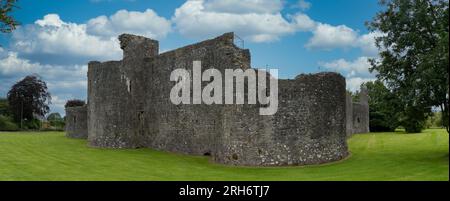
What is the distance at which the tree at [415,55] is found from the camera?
20.9 metres

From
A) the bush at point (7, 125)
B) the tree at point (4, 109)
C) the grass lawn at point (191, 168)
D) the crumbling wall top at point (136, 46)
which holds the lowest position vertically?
the grass lawn at point (191, 168)

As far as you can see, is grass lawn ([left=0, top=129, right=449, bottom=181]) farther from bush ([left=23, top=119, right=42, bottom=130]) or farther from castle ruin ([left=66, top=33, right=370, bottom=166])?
bush ([left=23, top=119, right=42, bottom=130])

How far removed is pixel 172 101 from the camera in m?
29.0

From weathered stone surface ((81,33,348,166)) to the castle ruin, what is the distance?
4 centimetres

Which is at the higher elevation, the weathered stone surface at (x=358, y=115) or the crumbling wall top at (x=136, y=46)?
the crumbling wall top at (x=136, y=46)

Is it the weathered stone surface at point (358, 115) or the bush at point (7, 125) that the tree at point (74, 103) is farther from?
the weathered stone surface at point (358, 115)

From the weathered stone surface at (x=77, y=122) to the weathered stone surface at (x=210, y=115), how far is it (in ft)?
28.8

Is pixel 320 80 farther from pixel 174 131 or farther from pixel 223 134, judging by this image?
pixel 174 131

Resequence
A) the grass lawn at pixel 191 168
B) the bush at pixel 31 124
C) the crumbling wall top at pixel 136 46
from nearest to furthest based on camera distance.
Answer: the grass lawn at pixel 191 168 → the crumbling wall top at pixel 136 46 → the bush at pixel 31 124

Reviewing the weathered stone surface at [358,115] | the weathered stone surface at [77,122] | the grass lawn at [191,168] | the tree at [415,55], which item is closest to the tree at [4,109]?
the weathered stone surface at [77,122]

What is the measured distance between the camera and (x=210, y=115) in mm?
26141

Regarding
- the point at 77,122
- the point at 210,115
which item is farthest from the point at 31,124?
the point at 210,115

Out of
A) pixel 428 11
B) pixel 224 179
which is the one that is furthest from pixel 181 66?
pixel 428 11

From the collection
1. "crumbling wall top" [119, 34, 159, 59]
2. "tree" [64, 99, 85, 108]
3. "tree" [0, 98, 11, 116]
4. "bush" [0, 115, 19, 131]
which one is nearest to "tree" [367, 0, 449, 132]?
"crumbling wall top" [119, 34, 159, 59]
